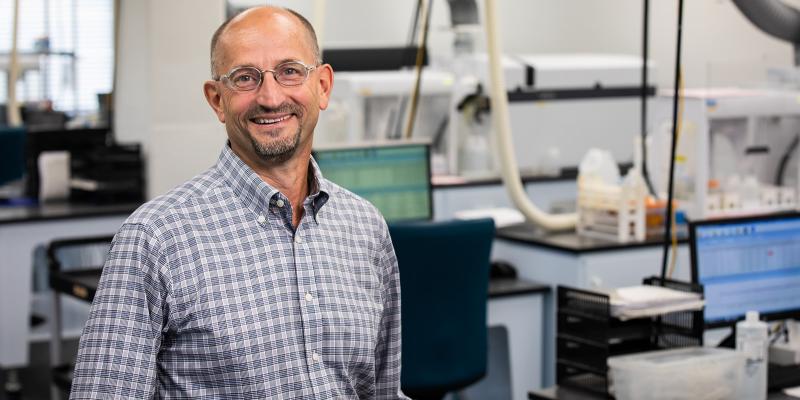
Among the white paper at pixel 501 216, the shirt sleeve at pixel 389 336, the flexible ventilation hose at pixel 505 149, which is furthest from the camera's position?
the white paper at pixel 501 216

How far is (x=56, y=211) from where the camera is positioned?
16.7ft

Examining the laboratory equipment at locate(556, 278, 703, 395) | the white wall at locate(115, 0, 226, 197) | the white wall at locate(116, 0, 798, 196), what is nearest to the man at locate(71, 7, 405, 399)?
the laboratory equipment at locate(556, 278, 703, 395)

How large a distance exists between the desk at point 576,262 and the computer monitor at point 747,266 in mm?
907

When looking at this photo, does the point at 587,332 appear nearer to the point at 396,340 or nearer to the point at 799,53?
the point at 396,340

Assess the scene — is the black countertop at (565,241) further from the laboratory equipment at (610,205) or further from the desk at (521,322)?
the desk at (521,322)

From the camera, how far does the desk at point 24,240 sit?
495 centimetres

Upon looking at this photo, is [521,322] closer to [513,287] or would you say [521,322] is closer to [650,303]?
[513,287]

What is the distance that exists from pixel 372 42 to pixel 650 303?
6440 mm

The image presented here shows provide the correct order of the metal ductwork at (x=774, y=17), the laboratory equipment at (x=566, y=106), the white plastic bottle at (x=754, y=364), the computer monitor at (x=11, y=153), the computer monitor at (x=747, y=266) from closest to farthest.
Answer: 1. the white plastic bottle at (x=754, y=364)
2. the computer monitor at (x=747, y=266)
3. the metal ductwork at (x=774, y=17)
4. the laboratory equipment at (x=566, y=106)
5. the computer monitor at (x=11, y=153)

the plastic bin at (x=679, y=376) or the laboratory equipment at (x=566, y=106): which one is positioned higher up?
the laboratory equipment at (x=566, y=106)

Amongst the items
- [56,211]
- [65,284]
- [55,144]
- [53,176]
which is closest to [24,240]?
[56,211]

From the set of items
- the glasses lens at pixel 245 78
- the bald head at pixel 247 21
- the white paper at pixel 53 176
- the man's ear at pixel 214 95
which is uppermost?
the bald head at pixel 247 21

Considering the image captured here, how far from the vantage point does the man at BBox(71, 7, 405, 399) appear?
1.50m

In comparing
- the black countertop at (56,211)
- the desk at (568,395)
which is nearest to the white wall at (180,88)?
the black countertop at (56,211)
